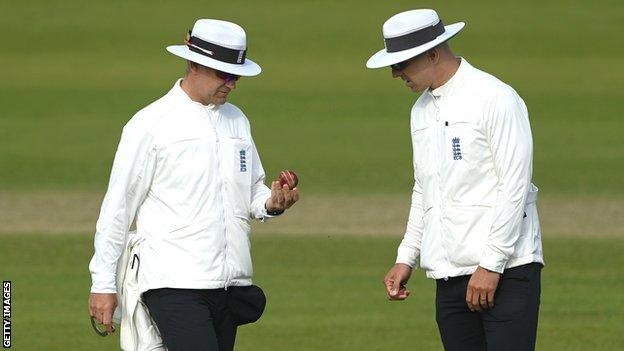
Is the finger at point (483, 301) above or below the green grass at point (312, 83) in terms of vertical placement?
above

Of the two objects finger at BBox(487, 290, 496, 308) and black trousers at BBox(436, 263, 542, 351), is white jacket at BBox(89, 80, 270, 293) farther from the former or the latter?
finger at BBox(487, 290, 496, 308)

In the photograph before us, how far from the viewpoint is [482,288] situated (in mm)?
5242

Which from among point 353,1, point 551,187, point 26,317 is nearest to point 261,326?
point 26,317

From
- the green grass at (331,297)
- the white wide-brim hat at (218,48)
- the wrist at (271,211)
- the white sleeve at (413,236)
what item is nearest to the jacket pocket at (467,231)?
the white sleeve at (413,236)

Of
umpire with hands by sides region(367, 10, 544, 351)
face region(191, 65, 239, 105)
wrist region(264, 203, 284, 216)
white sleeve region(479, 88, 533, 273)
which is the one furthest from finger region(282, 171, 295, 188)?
white sleeve region(479, 88, 533, 273)

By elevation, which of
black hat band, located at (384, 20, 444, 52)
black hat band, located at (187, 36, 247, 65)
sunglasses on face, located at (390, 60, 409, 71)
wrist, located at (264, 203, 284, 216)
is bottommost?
wrist, located at (264, 203, 284, 216)

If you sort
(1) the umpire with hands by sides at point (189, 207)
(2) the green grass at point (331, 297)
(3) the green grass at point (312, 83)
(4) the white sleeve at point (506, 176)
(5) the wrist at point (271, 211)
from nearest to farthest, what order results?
(4) the white sleeve at point (506, 176) < (1) the umpire with hands by sides at point (189, 207) < (5) the wrist at point (271, 211) < (2) the green grass at point (331, 297) < (3) the green grass at point (312, 83)

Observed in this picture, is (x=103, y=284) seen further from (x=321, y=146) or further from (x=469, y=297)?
(x=321, y=146)

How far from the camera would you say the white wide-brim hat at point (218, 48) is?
5539mm

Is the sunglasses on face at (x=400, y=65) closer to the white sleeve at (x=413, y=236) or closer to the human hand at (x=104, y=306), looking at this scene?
the white sleeve at (x=413, y=236)

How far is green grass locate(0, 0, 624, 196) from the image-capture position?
1371 cm

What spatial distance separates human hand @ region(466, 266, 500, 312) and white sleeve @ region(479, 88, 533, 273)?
3 centimetres

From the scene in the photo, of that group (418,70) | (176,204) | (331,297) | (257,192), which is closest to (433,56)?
(418,70)

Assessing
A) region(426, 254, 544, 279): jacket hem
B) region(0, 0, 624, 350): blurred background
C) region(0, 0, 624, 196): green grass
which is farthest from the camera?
region(0, 0, 624, 196): green grass
